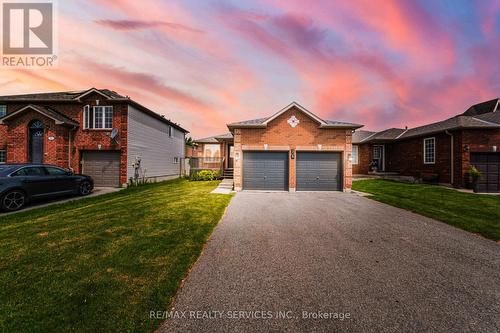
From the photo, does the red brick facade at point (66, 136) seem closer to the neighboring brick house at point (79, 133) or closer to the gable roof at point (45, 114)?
the neighboring brick house at point (79, 133)

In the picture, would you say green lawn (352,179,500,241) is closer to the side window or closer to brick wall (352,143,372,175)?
brick wall (352,143,372,175)

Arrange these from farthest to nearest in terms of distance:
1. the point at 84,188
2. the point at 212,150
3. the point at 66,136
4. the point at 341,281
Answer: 1. the point at 212,150
2. the point at 66,136
3. the point at 84,188
4. the point at 341,281

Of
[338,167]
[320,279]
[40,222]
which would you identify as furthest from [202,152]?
[320,279]

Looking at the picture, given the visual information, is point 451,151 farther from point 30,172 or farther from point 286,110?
point 30,172

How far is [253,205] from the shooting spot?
8641 mm

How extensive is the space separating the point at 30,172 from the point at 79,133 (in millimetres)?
6291

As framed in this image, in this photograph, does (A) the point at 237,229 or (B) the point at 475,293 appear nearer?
(B) the point at 475,293

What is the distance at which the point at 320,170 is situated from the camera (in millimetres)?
12805

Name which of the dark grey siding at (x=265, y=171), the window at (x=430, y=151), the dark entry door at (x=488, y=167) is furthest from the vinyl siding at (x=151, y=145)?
the dark entry door at (x=488, y=167)

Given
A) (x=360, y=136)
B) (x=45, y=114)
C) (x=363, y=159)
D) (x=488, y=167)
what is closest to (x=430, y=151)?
(x=488, y=167)

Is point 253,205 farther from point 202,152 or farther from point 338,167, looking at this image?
point 202,152

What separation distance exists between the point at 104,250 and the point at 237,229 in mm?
3072

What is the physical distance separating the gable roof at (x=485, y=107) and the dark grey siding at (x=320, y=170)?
27854 mm

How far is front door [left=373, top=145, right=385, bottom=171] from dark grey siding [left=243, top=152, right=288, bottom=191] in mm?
14173
